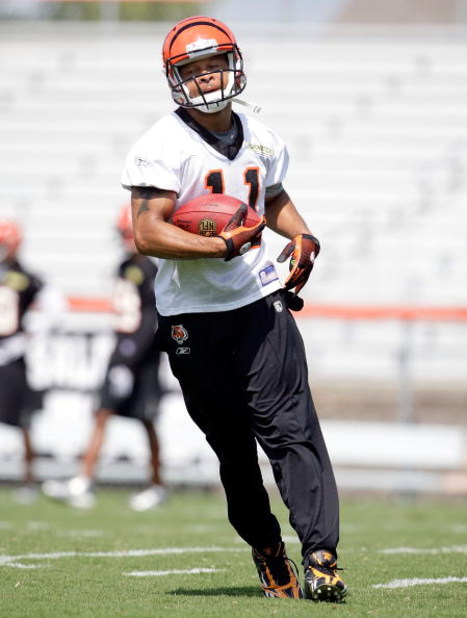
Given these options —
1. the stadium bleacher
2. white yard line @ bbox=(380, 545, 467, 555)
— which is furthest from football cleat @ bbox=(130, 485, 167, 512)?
the stadium bleacher

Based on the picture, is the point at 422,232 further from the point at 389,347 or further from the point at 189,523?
the point at 189,523

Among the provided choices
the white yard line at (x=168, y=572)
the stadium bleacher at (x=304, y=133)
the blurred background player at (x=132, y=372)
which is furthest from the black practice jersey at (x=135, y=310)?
the stadium bleacher at (x=304, y=133)

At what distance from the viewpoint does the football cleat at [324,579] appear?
3670 mm

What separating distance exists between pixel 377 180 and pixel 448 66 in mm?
1890

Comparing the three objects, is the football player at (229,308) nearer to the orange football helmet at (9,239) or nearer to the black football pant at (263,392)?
the black football pant at (263,392)

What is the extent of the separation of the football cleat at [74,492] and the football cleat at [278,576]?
4277 millimetres

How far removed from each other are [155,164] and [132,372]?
192 inches

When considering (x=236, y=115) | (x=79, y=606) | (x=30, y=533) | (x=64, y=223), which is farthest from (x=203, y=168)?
(x=64, y=223)

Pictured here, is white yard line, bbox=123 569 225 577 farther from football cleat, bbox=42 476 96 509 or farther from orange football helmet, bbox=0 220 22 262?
orange football helmet, bbox=0 220 22 262

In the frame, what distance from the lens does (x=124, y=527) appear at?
679cm

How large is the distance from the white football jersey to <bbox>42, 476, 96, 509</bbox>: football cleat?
4414mm

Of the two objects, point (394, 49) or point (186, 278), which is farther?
point (394, 49)

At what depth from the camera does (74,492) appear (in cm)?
816

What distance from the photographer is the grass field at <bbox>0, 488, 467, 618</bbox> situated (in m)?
3.62
